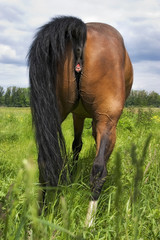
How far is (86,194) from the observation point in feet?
6.86

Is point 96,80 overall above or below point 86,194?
above

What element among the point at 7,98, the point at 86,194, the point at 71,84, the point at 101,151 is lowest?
the point at 86,194

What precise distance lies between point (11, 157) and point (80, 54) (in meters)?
2.18

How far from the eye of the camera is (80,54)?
6.98ft

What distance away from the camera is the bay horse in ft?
6.86

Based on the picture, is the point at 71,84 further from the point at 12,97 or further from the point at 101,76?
the point at 12,97

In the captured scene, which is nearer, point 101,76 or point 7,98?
point 101,76

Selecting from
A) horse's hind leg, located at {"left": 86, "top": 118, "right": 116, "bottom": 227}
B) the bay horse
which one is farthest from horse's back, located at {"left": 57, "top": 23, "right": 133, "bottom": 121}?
horse's hind leg, located at {"left": 86, "top": 118, "right": 116, "bottom": 227}

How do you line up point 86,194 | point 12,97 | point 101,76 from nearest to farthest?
1. point 86,194
2. point 101,76
3. point 12,97

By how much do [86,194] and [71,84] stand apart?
3.15 feet

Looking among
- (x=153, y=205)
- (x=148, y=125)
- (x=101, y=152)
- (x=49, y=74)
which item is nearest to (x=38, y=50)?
(x=49, y=74)

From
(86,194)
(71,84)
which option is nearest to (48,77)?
(71,84)

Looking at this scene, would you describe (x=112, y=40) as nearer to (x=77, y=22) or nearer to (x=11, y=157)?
(x=77, y=22)

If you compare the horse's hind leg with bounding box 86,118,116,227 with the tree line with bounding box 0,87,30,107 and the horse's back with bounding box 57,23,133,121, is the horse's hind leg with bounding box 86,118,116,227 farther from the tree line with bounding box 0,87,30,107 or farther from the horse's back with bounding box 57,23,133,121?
the tree line with bounding box 0,87,30,107
